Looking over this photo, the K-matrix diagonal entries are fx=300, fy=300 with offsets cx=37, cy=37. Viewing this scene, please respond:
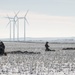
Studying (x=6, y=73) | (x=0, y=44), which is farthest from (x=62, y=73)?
(x=0, y=44)

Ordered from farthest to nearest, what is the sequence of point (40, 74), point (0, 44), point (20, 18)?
point (20, 18) < point (0, 44) < point (40, 74)

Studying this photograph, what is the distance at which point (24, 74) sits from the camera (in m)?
21.9

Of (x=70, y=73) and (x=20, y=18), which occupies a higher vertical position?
(x=20, y=18)

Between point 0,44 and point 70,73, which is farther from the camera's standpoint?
point 0,44

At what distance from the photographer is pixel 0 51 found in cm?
4372

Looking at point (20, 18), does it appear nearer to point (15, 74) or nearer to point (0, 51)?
point (0, 51)

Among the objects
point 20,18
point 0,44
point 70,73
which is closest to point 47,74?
point 70,73

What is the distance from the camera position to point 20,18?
140 meters

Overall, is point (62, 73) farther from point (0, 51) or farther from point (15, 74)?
point (0, 51)

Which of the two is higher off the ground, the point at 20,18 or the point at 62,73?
the point at 20,18

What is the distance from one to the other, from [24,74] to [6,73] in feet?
4.91

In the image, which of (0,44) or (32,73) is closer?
(32,73)

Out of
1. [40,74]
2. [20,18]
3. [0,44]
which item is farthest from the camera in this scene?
[20,18]

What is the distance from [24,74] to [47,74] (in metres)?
1.68
